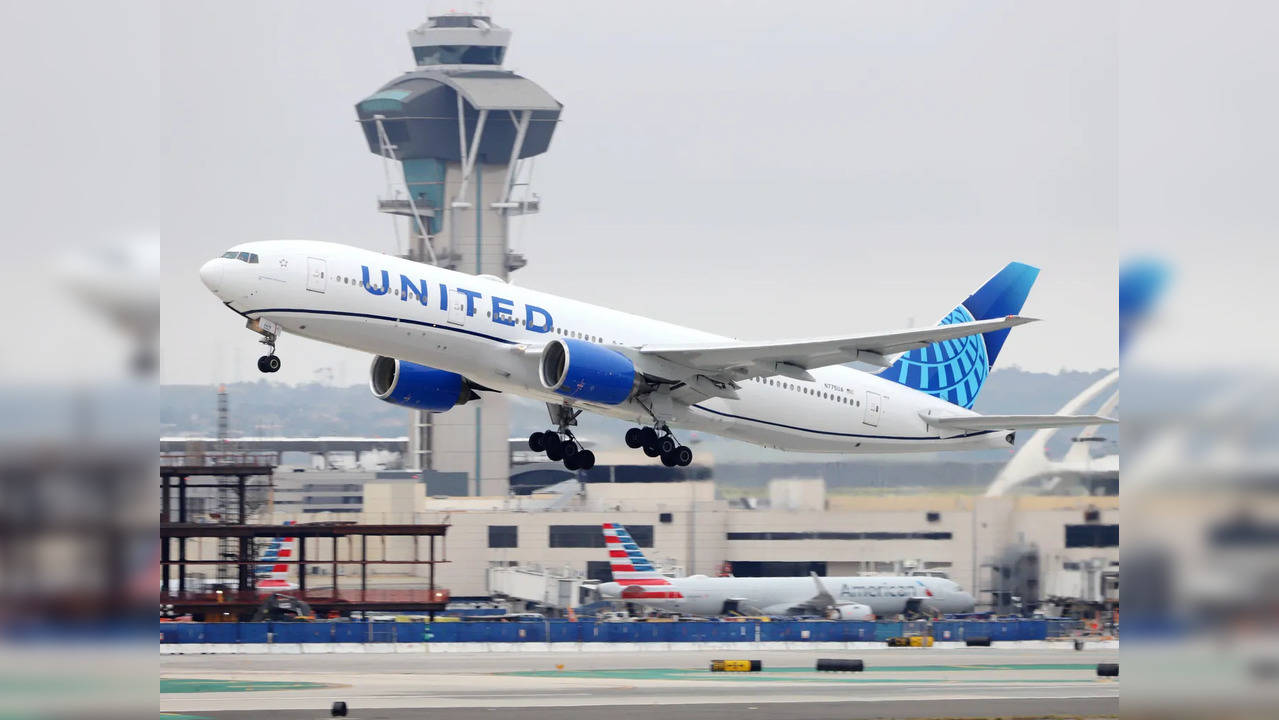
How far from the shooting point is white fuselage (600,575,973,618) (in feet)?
→ 173


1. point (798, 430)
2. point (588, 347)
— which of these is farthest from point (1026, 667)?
point (588, 347)

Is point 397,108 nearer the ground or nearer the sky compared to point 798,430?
nearer the sky

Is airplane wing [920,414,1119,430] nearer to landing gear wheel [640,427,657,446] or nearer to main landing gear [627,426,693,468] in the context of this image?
main landing gear [627,426,693,468]

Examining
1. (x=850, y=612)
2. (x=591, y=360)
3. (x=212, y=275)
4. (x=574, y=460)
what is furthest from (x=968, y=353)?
(x=212, y=275)

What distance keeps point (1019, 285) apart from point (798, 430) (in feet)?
41.1

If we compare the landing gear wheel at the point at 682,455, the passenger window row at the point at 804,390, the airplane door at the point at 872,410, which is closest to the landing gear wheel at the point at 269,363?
the landing gear wheel at the point at 682,455

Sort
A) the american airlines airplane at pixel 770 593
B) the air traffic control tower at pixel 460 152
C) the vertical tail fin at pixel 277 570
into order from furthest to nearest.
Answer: the air traffic control tower at pixel 460 152 < the american airlines airplane at pixel 770 593 < the vertical tail fin at pixel 277 570

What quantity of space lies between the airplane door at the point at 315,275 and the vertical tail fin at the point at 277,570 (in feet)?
83.6

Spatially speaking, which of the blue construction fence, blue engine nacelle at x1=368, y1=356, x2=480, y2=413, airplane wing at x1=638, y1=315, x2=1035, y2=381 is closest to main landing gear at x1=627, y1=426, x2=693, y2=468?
airplane wing at x1=638, y1=315, x2=1035, y2=381

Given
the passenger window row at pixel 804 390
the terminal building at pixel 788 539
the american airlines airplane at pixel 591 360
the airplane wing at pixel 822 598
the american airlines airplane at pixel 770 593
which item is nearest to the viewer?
the american airlines airplane at pixel 591 360

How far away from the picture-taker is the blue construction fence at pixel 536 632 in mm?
43562

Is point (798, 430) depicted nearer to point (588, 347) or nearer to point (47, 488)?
point (588, 347)

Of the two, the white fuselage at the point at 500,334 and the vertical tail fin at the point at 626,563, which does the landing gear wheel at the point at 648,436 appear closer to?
the white fuselage at the point at 500,334

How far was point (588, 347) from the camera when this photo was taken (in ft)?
99.8
